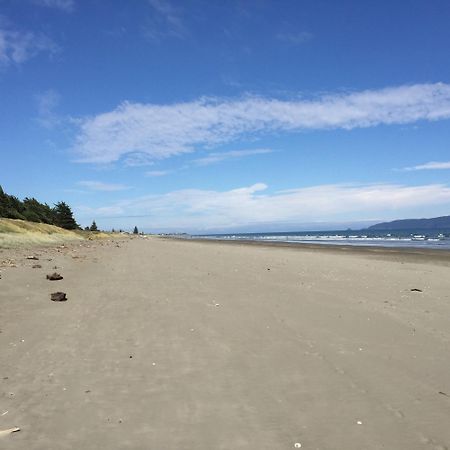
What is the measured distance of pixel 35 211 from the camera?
77500 mm

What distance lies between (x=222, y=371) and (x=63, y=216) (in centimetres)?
8752

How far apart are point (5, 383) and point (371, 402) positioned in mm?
4624

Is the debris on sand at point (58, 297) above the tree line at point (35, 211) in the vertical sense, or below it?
below

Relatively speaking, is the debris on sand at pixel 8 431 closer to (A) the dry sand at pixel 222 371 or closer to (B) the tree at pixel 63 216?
(A) the dry sand at pixel 222 371

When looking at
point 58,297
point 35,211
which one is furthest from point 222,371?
point 35,211

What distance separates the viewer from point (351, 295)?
1209 cm

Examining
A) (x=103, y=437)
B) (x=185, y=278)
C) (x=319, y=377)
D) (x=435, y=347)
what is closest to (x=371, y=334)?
(x=435, y=347)

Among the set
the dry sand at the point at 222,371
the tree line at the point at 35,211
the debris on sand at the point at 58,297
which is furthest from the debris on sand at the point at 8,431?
the tree line at the point at 35,211

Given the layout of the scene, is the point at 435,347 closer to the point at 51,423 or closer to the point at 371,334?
the point at 371,334

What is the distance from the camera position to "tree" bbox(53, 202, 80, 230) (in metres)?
85.2

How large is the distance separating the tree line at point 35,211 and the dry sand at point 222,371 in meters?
57.7

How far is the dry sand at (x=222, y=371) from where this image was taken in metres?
4.19

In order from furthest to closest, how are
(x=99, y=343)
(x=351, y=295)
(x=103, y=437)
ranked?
(x=351, y=295), (x=99, y=343), (x=103, y=437)

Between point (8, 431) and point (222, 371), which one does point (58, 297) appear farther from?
point (8, 431)
